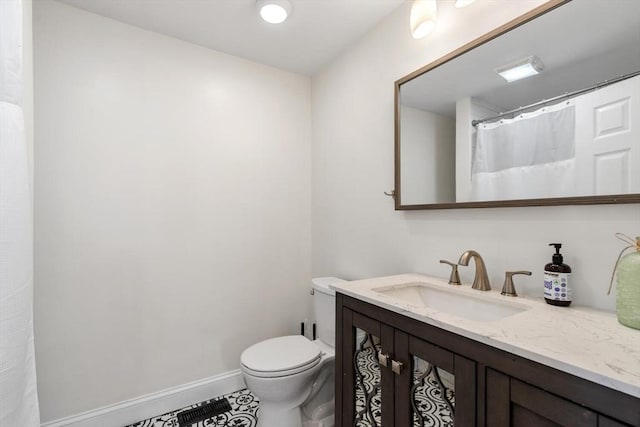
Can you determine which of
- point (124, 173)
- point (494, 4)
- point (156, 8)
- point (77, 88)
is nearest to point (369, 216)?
point (494, 4)

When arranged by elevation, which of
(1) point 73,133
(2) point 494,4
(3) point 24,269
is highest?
(2) point 494,4

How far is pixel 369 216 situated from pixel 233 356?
1.34 metres

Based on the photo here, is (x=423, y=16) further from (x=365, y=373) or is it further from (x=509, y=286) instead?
(x=365, y=373)

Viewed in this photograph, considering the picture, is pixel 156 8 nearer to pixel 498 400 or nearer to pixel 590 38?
pixel 590 38

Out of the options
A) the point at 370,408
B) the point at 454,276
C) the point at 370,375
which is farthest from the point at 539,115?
the point at 370,408

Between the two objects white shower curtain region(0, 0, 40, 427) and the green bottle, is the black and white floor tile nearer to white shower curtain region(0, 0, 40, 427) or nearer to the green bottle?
the green bottle

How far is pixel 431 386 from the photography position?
85 cm

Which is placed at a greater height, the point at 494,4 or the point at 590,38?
the point at 494,4

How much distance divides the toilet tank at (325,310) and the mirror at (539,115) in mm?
748

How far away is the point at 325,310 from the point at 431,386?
3.22ft

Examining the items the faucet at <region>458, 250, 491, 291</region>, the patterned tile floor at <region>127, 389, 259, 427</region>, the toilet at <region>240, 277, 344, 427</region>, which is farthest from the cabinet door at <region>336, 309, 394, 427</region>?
the patterned tile floor at <region>127, 389, 259, 427</region>

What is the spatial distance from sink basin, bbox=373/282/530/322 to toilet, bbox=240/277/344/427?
0.57 m

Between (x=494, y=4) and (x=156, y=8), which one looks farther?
(x=156, y=8)

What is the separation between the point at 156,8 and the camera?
158 centimetres
